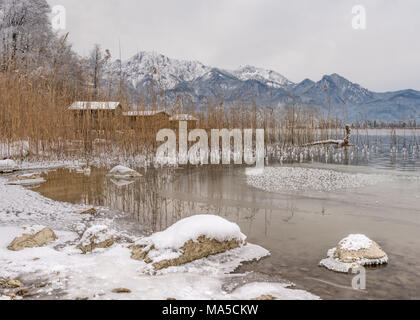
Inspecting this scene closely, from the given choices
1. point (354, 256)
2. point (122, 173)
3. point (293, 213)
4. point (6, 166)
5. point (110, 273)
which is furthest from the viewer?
point (6, 166)

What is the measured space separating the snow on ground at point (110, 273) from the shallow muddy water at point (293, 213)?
0.77 feet

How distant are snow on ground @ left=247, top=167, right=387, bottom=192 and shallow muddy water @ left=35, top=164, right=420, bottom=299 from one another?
249 mm

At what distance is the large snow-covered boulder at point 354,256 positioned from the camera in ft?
7.32

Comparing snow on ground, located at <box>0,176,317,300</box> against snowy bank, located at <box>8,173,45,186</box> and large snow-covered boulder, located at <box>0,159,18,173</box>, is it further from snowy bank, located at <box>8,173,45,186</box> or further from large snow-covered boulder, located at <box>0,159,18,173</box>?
large snow-covered boulder, located at <box>0,159,18,173</box>

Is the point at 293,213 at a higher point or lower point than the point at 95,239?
lower

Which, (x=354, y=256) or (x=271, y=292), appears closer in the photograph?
(x=271, y=292)

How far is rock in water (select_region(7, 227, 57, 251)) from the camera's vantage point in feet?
7.79

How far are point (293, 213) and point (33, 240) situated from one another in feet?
9.19

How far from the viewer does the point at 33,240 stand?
245 cm

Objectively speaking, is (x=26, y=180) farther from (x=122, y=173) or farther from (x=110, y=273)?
(x=110, y=273)

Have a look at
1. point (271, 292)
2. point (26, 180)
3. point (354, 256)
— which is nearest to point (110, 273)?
point (271, 292)

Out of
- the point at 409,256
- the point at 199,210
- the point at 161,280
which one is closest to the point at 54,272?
the point at 161,280
